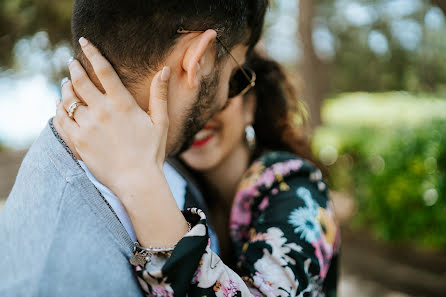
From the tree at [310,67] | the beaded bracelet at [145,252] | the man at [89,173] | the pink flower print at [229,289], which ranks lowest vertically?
the tree at [310,67]

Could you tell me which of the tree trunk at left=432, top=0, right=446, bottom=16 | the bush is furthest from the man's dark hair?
the bush

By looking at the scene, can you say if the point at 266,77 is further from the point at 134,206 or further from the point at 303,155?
the point at 134,206

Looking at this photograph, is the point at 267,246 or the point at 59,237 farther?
the point at 267,246

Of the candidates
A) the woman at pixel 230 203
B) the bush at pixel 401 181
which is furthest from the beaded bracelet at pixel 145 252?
the bush at pixel 401 181

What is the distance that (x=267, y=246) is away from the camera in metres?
1.37

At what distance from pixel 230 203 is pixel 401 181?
2.97 metres

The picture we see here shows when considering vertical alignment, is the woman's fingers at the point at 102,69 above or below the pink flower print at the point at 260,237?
above

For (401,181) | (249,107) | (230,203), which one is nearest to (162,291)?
(230,203)

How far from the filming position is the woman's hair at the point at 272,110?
2359mm

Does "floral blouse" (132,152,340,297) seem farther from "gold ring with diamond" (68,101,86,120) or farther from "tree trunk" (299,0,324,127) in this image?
"tree trunk" (299,0,324,127)

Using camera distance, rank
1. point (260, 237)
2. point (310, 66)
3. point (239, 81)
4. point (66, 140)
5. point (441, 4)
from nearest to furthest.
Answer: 1. point (66, 140)
2. point (260, 237)
3. point (239, 81)
4. point (441, 4)
5. point (310, 66)

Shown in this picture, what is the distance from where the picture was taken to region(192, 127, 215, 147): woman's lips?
194 centimetres

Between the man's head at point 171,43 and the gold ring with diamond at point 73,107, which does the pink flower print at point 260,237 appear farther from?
the gold ring with diamond at point 73,107

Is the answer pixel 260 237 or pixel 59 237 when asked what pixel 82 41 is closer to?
pixel 59 237
